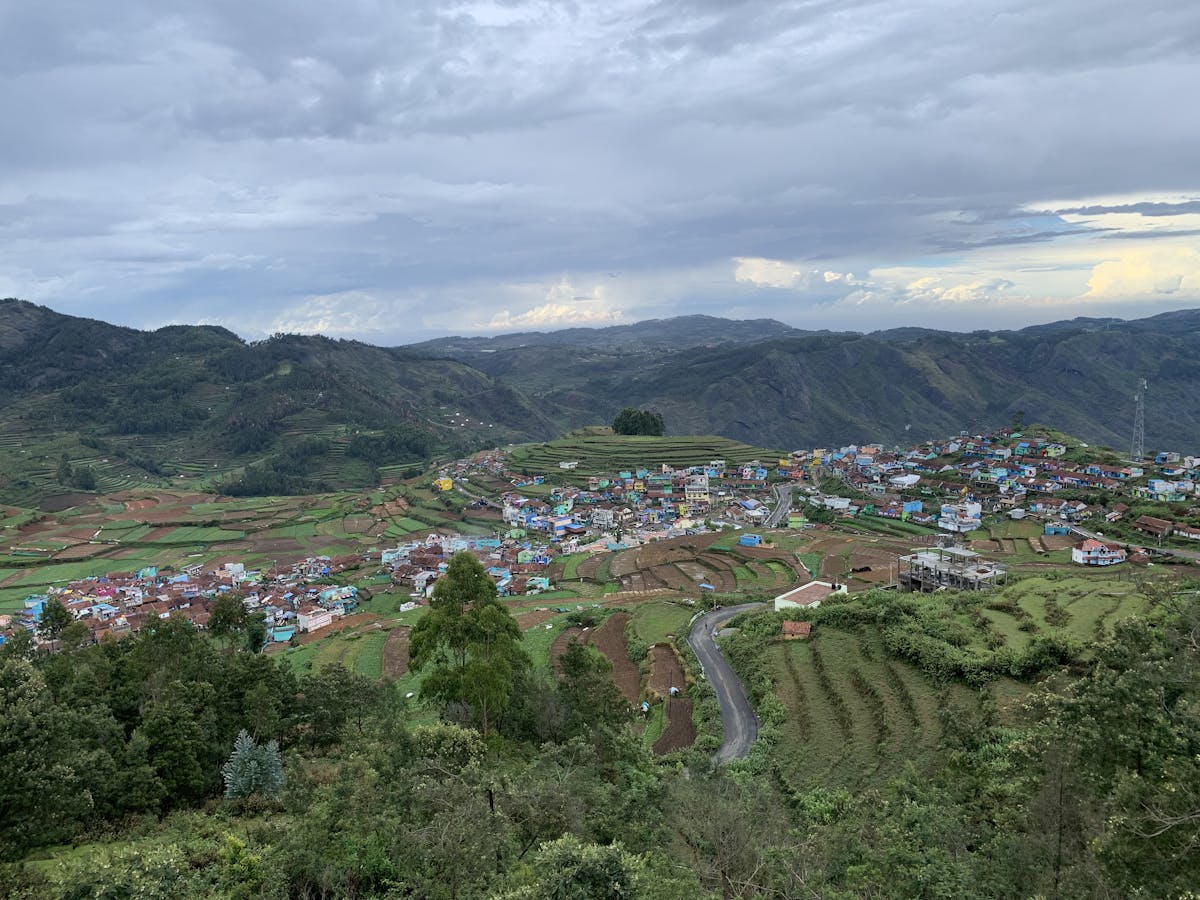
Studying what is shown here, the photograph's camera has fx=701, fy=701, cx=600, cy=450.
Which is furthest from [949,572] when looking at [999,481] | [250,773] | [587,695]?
[999,481]

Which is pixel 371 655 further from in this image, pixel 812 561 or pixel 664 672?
pixel 812 561

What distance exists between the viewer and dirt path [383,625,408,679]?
27.4 metres

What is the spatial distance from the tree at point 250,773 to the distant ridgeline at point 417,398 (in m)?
78.2

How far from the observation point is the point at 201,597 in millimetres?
41188

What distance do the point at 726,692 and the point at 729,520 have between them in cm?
3571

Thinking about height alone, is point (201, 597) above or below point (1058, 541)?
above

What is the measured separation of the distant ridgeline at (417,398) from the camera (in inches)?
3873

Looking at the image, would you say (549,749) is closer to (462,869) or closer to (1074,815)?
(462,869)

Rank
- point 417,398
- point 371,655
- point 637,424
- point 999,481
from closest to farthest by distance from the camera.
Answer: point 371,655, point 999,481, point 637,424, point 417,398

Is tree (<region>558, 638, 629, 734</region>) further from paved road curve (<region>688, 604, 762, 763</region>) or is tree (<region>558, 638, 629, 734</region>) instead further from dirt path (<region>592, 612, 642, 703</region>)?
dirt path (<region>592, 612, 642, 703</region>)

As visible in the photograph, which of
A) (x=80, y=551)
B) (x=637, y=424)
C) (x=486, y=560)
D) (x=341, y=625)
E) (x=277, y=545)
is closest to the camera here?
(x=341, y=625)

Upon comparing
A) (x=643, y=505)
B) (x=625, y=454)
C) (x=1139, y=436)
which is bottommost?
(x=1139, y=436)

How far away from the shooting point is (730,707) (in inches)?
797

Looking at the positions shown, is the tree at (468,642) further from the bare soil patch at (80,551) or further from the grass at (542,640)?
the bare soil patch at (80,551)
